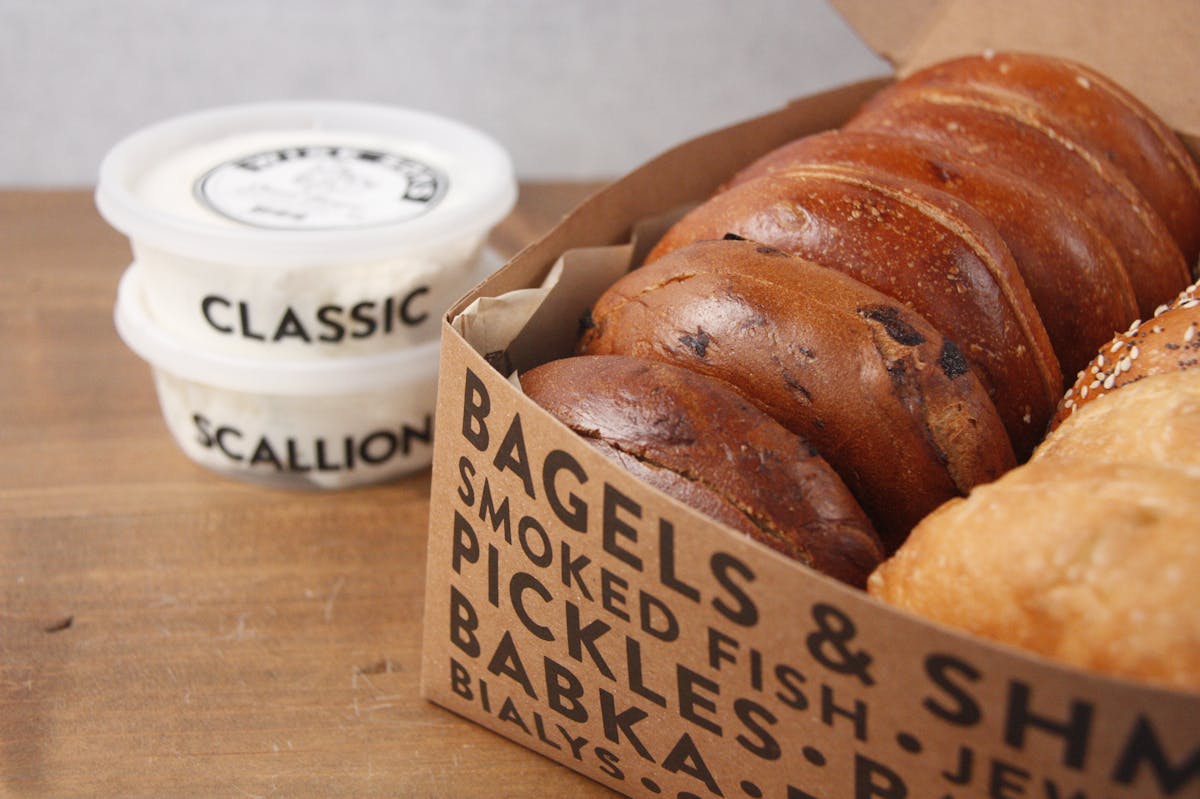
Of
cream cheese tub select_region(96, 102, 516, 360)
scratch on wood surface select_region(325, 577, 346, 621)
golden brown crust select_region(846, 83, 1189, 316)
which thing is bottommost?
scratch on wood surface select_region(325, 577, 346, 621)

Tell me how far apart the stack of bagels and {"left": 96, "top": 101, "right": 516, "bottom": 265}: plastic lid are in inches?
8.3

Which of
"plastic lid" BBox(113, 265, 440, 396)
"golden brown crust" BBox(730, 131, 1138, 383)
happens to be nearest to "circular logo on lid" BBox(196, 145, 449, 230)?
"plastic lid" BBox(113, 265, 440, 396)

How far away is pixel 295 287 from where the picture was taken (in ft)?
2.74

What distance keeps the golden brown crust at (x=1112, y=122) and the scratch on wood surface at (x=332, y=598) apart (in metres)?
0.60

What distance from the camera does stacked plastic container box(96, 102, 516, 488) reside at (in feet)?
2.74

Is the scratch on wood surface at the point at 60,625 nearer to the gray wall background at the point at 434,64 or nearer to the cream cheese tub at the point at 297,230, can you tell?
the cream cheese tub at the point at 297,230

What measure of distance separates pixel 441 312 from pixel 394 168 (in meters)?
0.15

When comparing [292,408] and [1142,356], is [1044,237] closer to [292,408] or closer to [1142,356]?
[1142,356]

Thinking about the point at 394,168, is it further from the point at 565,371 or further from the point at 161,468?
the point at 565,371

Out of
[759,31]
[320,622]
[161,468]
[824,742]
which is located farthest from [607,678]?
[759,31]

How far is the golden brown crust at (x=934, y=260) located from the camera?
2.16ft

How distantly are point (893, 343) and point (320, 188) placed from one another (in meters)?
0.52

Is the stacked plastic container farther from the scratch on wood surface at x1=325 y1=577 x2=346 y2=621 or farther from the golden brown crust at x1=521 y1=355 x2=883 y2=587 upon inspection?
the golden brown crust at x1=521 y1=355 x2=883 y2=587

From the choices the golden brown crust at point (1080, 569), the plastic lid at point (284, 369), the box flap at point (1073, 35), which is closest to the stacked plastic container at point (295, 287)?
the plastic lid at point (284, 369)
